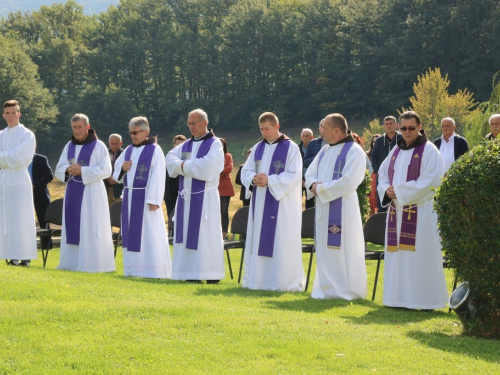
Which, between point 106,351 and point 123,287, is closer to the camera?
point 106,351

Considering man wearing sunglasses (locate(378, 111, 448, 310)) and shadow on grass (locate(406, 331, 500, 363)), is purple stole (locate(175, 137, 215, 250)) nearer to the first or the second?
man wearing sunglasses (locate(378, 111, 448, 310))

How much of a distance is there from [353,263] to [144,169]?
13.0 feet

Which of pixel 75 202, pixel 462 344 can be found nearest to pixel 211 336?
pixel 462 344

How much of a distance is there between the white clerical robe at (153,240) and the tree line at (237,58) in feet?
211

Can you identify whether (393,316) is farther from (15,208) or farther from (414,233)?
(15,208)

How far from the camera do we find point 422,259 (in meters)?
9.95

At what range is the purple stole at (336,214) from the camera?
422 inches

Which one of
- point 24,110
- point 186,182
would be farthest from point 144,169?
point 24,110

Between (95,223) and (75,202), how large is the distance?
47 centimetres

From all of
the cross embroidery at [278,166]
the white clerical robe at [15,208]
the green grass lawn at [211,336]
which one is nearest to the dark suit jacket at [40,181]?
the white clerical robe at [15,208]

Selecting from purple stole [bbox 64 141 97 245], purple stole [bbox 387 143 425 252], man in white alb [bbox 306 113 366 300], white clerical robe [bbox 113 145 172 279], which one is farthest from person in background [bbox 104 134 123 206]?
purple stole [bbox 387 143 425 252]

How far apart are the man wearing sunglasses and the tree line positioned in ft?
216

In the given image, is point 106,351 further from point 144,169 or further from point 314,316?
point 144,169

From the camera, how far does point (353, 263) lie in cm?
1069
